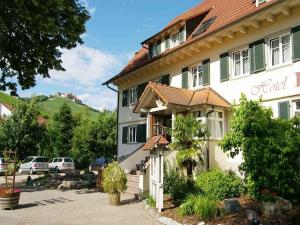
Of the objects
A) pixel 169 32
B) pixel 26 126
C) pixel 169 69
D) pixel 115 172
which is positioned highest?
pixel 169 32

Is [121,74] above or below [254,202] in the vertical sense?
above

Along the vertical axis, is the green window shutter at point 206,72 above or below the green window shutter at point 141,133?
above

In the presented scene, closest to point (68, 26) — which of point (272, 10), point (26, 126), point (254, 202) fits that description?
point (272, 10)

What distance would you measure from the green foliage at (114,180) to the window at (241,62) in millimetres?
7431

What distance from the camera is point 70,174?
88.3 feet

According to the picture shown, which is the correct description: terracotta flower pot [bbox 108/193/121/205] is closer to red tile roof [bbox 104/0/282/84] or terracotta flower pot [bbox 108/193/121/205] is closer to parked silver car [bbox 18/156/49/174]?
red tile roof [bbox 104/0/282/84]

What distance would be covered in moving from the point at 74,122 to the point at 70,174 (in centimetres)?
2085

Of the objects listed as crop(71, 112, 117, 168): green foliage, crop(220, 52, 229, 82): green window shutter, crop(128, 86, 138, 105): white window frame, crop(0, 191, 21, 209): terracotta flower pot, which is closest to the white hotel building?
crop(220, 52, 229, 82): green window shutter

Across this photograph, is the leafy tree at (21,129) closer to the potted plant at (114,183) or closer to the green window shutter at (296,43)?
the potted plant at (114,183)

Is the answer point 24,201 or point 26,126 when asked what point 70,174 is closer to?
point 24,201

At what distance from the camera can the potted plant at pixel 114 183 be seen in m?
15.5

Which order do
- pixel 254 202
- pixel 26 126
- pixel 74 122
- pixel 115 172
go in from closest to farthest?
pixel 254 202, pixel 115 172, pixel 26 126, pixel 74 122

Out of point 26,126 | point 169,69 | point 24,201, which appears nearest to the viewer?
point 24,201

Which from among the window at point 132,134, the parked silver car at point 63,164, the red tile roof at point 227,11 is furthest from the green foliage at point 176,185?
the parked silver car at point 63,164
